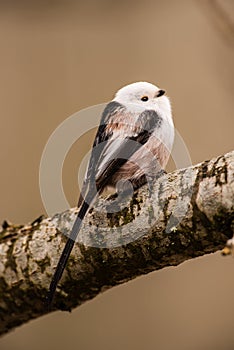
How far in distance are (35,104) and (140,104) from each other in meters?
1.58

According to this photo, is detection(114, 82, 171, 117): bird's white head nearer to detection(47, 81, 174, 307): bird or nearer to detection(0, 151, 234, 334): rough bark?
detection(47, 81, 174, 307): bird

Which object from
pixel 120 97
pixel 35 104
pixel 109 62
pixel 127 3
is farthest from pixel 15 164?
pixel 120 97

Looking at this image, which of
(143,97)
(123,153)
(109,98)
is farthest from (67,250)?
(109,98)

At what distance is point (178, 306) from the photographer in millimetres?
3051

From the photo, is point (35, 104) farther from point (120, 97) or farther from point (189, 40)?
point (120, 97)

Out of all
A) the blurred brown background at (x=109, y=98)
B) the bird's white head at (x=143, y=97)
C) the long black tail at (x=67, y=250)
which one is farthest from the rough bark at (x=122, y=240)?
the blurred brown background at (x=109, y=98)

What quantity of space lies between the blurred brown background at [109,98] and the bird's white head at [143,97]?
2.96ft

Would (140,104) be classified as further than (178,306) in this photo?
No

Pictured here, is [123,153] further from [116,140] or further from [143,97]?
[143,97]

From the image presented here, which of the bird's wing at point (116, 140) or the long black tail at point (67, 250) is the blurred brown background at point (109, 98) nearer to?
the bird's wing at point (116, 140)

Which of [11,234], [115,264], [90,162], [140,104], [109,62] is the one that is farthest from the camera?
[109,62]

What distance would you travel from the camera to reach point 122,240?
146 cm

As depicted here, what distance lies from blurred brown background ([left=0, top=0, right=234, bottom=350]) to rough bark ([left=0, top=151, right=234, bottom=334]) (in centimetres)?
120

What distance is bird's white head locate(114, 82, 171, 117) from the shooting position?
6.12 ft
